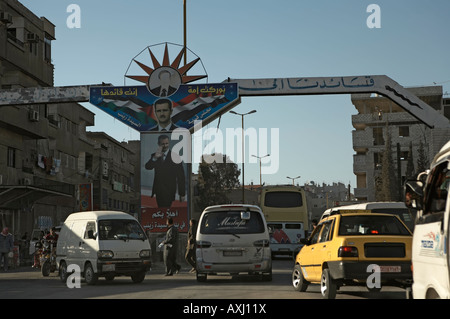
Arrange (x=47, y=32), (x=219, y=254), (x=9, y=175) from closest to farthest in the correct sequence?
(x=219, y=254) < (x=9, y=175) < (x=47, y=32)

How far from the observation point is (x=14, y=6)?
144 feet

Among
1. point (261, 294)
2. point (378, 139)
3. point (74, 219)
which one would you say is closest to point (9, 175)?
point (74, 219)

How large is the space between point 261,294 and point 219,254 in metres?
4.13

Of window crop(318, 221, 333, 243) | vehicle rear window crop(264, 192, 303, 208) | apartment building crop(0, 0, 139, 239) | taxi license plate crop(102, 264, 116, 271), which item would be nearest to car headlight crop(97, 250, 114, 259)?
taxi license plate crop(102, 264, 116, 271)

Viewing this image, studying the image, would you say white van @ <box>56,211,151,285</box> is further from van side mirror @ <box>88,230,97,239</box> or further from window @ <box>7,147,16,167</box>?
window @ <box>7,147,16,167</box>

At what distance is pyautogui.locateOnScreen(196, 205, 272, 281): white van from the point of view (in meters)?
18.8

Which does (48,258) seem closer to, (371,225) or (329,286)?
(329,286)

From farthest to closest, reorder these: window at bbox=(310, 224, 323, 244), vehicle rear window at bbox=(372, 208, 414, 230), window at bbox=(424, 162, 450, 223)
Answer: vehicle rear window at bbox=(372, 208, 414, 230)
window at bbox=(310, 224, 323, 244)
window at bbox=(424, 162, 450, 223)

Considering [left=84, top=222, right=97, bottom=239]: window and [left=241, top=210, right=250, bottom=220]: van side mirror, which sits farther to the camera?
[left=84, top=222, right=97, bottom=239]: window

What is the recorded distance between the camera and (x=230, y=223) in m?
19.2

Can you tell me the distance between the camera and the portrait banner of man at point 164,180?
27578mm

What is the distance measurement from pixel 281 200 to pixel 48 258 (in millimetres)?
16542

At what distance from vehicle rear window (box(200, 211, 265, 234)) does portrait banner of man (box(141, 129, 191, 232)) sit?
322 inches
